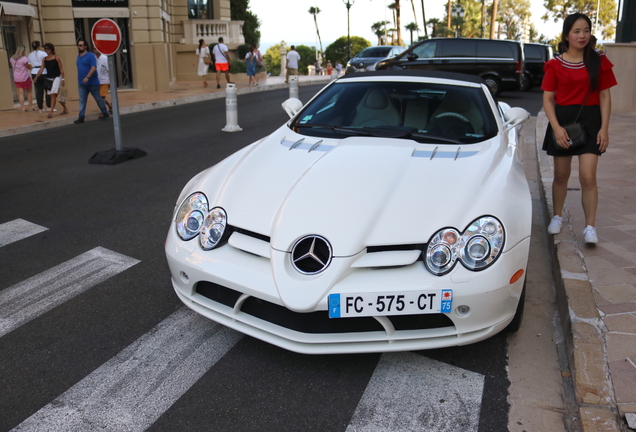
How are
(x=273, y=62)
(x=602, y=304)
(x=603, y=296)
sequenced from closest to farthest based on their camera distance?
(x=602, y=304)
(x=603, y=296)
(x=273, y=62)

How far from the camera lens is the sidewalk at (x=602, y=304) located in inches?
113

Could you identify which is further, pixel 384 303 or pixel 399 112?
pixel 399 112

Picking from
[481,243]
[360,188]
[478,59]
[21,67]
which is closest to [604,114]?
[481,243]

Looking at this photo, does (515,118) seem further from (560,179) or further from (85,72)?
(85,72)

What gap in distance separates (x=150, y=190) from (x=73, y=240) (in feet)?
6.33

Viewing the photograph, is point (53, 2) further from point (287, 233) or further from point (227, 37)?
point (287, 233)

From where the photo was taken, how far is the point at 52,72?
13.9 m

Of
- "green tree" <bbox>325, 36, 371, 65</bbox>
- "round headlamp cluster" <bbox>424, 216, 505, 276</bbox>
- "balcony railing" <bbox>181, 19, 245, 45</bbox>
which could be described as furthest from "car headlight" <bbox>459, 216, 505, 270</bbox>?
"green tree" <bbox>325, 36, 371, 65</bbox>

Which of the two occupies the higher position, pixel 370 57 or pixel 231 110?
pixel 370 57

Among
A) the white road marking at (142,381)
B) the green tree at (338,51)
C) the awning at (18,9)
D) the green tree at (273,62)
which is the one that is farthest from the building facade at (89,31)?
the green tree at (273,62)

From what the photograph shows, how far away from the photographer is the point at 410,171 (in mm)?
3654

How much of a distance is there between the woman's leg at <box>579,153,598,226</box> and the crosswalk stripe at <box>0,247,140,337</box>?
3617 mm

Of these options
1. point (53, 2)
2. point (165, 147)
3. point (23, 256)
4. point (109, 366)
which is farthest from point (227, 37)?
point (109, 366)

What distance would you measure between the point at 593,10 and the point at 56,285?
79902 millimetres
